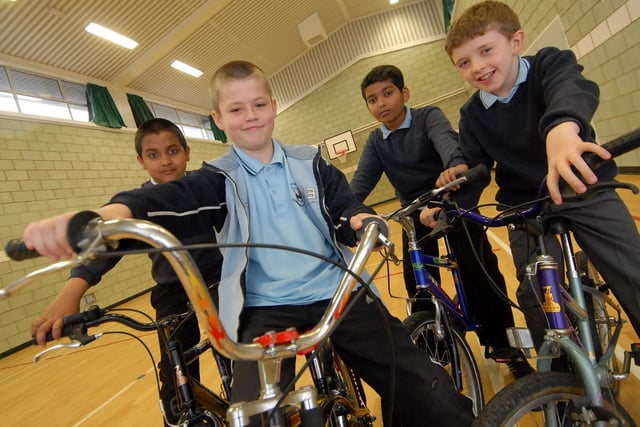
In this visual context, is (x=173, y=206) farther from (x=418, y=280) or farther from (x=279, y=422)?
(x=418, y=280)

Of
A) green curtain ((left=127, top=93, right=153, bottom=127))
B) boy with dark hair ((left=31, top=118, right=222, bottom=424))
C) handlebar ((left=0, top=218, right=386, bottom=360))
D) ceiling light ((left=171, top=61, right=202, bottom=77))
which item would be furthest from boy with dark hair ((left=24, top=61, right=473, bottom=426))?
ceiling light ((left=171, top=61, right=202, bottom=77))

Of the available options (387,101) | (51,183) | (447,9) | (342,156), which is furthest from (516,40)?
(342,156)

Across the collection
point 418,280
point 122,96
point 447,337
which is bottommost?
point 447,337

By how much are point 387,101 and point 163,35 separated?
321 inches

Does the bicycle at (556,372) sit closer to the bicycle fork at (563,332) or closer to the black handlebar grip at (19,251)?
the bicycle fork at (563,332)

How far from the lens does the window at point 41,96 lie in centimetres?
659

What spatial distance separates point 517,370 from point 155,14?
29.0 feet

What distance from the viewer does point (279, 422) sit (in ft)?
1.97

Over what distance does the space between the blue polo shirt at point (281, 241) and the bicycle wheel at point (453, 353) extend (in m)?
0.66

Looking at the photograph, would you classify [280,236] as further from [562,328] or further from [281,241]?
[562,328]

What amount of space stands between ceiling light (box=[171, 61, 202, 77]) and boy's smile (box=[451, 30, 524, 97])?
9.62 m

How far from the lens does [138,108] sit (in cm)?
934

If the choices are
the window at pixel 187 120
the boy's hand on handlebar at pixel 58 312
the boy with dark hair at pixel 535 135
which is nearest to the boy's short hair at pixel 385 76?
the boy with dark hair at pixel 535 135

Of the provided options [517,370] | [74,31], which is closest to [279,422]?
[517,370]
